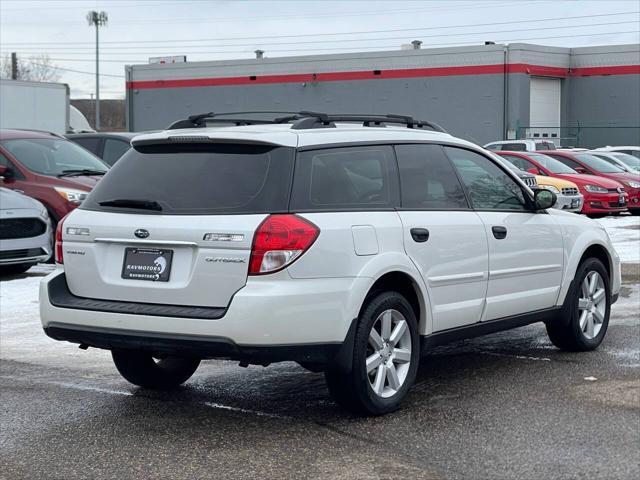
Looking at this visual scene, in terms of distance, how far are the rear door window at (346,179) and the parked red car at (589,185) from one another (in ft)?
58.0

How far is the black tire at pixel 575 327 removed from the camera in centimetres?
809

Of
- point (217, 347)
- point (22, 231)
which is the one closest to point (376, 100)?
point (22, 231)

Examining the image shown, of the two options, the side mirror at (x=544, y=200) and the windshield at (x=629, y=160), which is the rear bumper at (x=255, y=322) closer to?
the side mirror at (x=544, y=200)

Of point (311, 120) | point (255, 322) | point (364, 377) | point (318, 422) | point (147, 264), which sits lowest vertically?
point (318, 422)

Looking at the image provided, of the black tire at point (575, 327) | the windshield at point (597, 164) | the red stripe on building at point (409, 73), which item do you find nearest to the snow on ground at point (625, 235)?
the windshield at point (597, 164)

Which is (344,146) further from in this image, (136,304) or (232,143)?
(136,304)

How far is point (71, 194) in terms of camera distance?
571 inches

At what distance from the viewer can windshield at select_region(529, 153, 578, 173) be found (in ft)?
80.1

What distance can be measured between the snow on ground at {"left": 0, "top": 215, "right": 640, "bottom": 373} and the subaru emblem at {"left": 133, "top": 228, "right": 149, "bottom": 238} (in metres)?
2.16

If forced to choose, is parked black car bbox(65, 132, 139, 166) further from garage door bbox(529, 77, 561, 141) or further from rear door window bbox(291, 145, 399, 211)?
garage door bbox(529, 77, 561, 141)

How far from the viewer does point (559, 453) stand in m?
5.58

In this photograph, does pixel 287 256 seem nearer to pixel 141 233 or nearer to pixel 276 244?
pixel 276 244

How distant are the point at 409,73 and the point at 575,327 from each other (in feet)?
141

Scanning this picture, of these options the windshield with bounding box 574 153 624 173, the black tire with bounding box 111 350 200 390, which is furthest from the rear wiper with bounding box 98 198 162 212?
the windshield with bounding box 574 153 624 173
